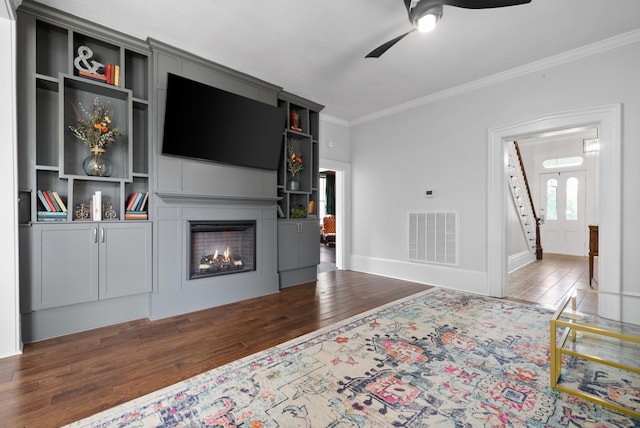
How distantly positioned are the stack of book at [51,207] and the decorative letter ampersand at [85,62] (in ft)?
4.02

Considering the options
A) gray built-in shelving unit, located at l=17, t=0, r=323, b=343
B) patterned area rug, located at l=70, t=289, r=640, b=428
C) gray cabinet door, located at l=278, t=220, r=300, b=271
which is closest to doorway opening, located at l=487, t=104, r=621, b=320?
patterned area rug, located at l=70, t=289, r=640, b=428

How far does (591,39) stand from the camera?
3.01 m

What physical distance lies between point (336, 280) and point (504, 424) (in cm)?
333

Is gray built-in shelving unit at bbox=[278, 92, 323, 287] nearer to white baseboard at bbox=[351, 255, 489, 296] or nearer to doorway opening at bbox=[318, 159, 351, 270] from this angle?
doorway opening at bbox=[318, 159, 351, 270]

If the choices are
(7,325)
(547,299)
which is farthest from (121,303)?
(547,299)

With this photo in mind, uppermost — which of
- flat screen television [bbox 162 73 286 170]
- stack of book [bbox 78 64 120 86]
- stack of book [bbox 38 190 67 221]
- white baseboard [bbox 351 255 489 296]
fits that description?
stack of book [bbox 78 64 120 86]

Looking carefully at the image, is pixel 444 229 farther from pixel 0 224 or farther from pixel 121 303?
pixel 0 224

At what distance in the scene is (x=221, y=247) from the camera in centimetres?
367

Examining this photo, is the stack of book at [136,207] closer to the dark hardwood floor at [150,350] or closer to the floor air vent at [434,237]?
the dark hardwood floor at [150,350]

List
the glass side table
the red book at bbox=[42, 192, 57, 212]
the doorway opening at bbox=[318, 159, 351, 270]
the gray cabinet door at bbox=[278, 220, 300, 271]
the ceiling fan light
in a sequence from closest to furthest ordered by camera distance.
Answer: the glass side table
the ceiling fan light
the red book at bbox=[42, 192, 57, 212]
the gray cabinet door at bbox=[278, 220, 300, 271]
the doorway opening at bbox=[318, 159, 351, 270]

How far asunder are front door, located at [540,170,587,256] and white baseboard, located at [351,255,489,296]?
5.07m

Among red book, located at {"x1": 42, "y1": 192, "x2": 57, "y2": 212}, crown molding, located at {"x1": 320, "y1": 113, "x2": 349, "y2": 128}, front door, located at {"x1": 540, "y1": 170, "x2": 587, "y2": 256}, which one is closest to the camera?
red book, located at {"x1": 42, "y1": 192, "x2": 57, "y2": 212}

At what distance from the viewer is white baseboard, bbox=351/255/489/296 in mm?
4043

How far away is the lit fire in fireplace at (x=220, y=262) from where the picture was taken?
3508 millimetres
